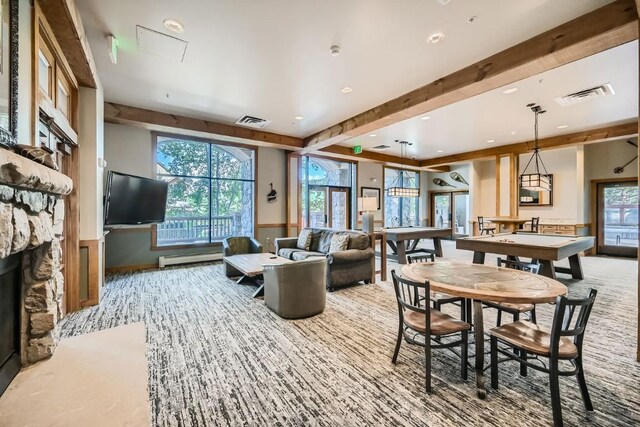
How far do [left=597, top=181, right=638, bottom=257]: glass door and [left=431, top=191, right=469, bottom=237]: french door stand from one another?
12.6 ft

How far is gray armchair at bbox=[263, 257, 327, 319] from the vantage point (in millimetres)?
3344

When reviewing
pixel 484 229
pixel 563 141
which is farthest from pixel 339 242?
pixel 563 141

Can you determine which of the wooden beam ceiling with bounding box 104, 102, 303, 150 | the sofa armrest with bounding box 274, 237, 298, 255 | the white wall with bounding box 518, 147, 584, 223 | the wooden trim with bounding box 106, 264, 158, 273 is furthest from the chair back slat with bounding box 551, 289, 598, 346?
the white wall with bounding box 518, 147, 584, 223

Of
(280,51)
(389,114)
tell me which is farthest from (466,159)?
(280,51)

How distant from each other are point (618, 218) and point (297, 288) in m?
9.24

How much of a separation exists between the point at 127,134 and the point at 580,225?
36.0 feet

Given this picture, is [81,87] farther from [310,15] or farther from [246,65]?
[310,15]

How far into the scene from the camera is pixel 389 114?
468cm

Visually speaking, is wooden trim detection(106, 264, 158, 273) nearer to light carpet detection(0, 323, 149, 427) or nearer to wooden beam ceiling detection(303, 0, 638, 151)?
light carpet detection(0, 323, 149, 427)

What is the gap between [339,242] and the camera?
16.4 feet

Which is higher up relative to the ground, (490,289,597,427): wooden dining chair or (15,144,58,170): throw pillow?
(15,144,58,170): throw pillow

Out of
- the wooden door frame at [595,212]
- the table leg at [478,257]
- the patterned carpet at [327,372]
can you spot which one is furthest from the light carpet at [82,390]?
the wooden door frame at [595,212]

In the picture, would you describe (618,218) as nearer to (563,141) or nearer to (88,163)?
(563,141)

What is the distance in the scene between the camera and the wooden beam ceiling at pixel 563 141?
19.7ft
